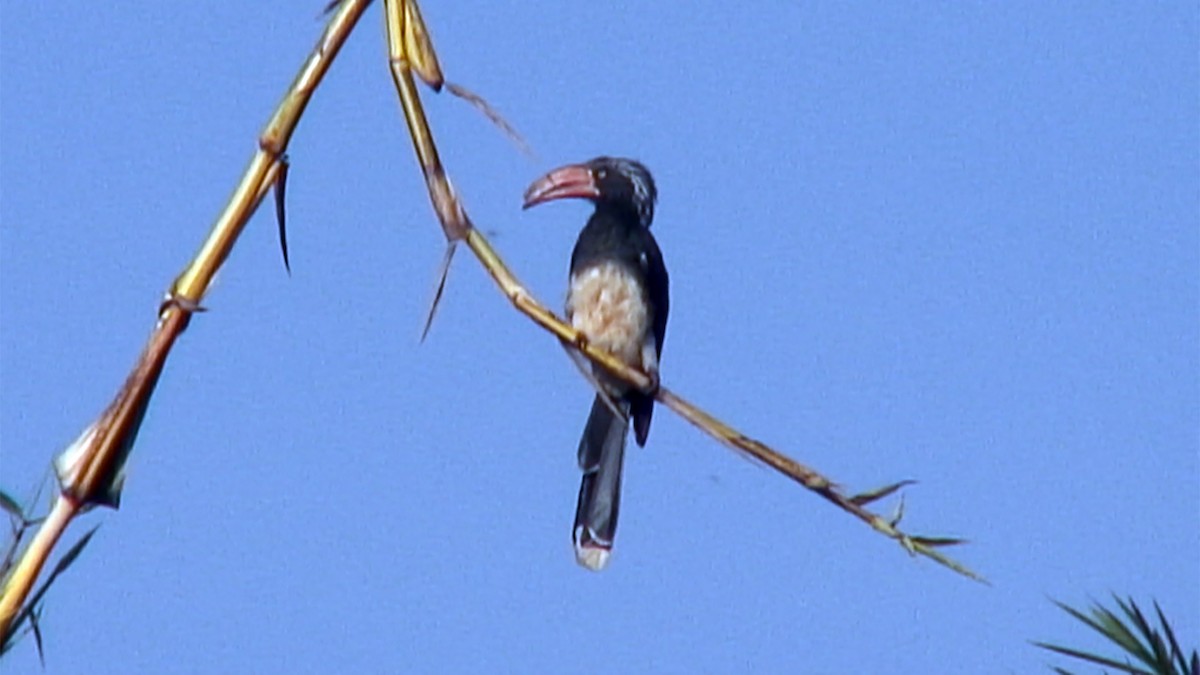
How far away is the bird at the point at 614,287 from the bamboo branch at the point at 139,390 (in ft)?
11.7

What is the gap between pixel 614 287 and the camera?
204 inches

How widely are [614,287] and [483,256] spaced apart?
147 inches

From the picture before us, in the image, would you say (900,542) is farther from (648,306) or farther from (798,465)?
(648,306)

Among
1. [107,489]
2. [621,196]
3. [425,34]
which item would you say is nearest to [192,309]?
[107,489]

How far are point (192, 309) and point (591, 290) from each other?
3995mm

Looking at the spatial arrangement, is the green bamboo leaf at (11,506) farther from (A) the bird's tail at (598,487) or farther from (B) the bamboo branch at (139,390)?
(A) the bird's tail at (598,487)

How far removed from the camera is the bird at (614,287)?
4969 mm

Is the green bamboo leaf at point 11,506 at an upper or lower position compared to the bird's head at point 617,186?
lower

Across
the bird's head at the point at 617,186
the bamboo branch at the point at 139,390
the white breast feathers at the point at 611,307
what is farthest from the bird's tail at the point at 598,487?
the bamboo branch at the point at 139,390

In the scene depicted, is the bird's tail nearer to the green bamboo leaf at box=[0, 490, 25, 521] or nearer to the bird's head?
the bird's head

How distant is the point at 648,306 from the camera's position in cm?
527

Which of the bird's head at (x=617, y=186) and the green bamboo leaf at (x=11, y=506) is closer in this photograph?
the green bamboo leaf at (x=11, y=506)

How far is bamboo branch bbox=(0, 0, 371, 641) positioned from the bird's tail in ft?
10.7

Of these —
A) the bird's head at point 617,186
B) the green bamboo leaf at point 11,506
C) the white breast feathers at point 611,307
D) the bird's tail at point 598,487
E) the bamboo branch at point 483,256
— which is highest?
the bird's head at point 617,186
